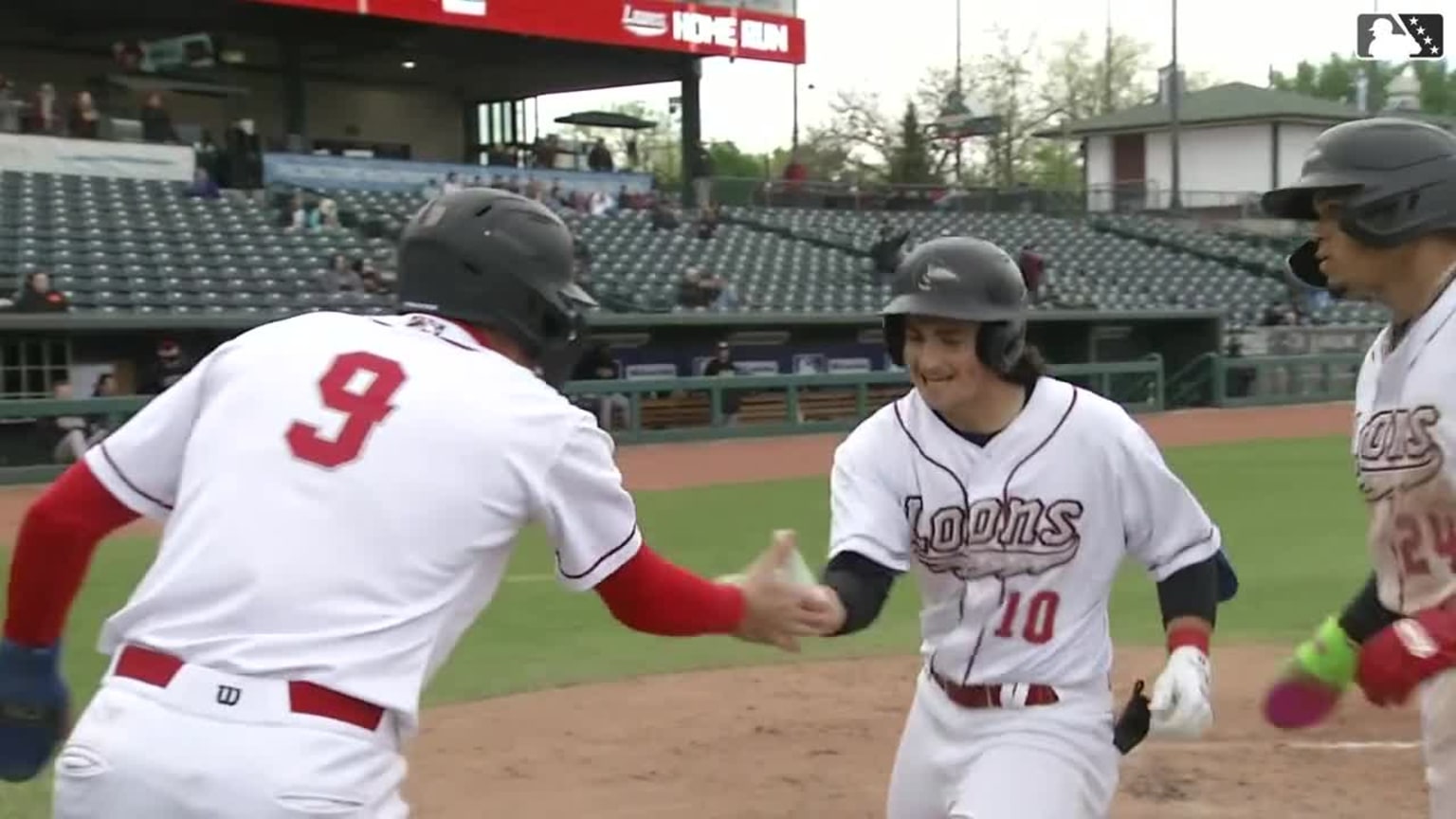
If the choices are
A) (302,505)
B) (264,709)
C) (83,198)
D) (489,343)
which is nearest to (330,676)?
(264,709)

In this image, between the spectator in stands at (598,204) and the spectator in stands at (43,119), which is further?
the spectator in stands at (598,204)

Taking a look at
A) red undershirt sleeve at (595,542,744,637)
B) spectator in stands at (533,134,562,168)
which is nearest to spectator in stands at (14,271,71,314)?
spectator in stands at (533,134,562,168)

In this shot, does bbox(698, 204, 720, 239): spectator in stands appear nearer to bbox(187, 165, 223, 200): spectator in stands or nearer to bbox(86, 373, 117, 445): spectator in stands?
bbox(187, 165, 223, 200): spectator in stands

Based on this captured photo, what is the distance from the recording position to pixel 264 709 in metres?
2.25

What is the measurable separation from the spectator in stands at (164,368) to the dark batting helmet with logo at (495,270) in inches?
617

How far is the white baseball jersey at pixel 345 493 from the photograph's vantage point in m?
2.30

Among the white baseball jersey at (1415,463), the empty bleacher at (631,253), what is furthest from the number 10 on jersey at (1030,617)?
the empty bleacher at (631,253)

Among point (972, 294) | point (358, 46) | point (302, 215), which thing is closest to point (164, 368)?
point (302, 215)

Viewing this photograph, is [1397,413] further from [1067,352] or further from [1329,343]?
[1329,343]

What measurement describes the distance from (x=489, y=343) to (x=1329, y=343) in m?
28.6

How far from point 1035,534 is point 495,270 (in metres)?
1.38

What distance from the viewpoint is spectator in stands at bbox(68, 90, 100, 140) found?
22672 millimetres

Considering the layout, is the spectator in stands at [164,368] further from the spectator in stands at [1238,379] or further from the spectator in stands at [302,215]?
the spectator in stands at [1238,379]

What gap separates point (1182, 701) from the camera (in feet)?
Result: 10.5
